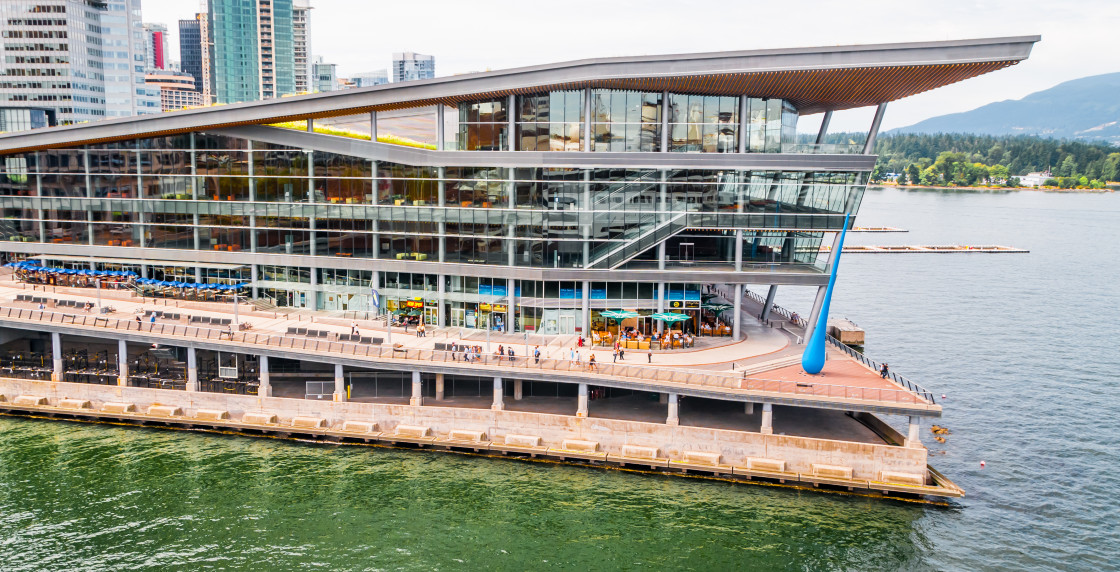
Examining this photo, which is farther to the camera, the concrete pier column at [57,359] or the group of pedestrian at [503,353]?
the concrete pier column at [57,359]

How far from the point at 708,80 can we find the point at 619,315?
17912 mm

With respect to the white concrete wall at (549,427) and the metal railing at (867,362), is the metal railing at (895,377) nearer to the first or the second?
the metal railing at (867,362)

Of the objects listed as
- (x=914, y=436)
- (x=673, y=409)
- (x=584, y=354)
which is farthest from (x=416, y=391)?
(x=914, y=436)

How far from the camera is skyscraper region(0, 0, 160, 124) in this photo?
179 metres

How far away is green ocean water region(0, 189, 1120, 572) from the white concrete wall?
2.09 meters

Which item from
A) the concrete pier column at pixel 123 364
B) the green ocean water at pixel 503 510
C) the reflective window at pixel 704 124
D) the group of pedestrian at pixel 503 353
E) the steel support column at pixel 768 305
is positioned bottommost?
the green ocean water at pixel 503 510

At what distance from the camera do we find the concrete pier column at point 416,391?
58.7 metres

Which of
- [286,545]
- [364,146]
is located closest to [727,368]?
[286,545]

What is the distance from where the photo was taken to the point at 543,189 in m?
66.8

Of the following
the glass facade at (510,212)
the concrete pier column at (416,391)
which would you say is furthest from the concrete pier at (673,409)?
the concrete pier column at (416,391)

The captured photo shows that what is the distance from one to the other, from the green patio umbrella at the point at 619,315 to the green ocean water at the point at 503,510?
549 inches

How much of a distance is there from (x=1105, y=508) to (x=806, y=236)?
1048 inches

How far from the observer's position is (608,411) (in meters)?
58.7

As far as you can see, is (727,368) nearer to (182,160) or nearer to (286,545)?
(286,545)
